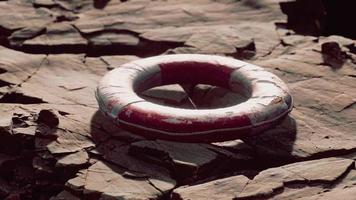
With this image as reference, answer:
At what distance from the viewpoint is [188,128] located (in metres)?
2.48

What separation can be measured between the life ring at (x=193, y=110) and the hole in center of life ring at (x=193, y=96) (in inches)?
3.0

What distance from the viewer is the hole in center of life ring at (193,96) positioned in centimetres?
309

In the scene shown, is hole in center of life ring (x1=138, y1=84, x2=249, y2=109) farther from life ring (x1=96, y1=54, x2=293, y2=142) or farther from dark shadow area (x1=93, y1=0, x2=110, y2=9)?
dark shadow area (x1=93, y1=0, x2=110, y2=9)

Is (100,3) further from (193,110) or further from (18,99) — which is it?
(193,110)

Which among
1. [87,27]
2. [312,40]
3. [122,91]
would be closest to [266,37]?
[312,40]

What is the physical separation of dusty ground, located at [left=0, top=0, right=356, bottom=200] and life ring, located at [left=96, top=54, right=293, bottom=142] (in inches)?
3.9

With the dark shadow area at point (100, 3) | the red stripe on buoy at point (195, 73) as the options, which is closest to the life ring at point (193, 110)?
the red stripe on buoy at point (195, 73)

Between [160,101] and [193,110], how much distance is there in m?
0.58

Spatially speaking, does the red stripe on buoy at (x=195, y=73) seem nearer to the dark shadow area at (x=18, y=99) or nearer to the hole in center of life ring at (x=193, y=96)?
the hole in center of life ring at (x=193, y=96)

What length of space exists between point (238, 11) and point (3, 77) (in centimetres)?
183

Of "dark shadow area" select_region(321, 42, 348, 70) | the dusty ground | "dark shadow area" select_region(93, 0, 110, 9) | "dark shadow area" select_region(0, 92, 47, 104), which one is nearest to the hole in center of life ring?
the dusty ground

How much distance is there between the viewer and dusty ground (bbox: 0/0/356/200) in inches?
95.3

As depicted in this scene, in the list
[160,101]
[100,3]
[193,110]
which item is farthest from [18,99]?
[100,3]

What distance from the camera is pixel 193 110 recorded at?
2559 mm
